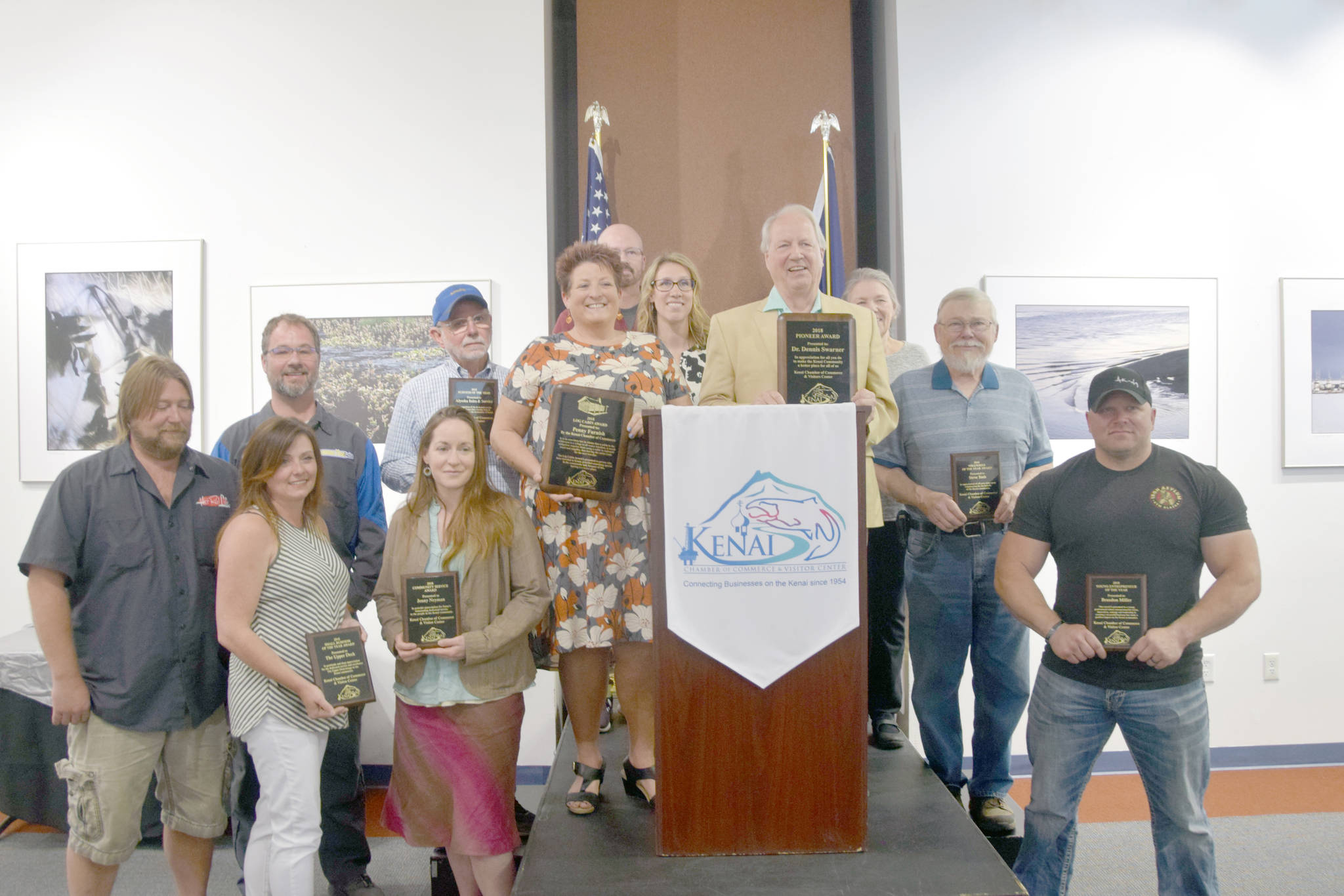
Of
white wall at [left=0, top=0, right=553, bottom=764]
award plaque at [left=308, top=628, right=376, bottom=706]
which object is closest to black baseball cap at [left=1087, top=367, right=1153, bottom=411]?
award plaque at [left=308, top=628, right=376, bottom=706]

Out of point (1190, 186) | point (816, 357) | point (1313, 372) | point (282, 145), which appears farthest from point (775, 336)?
point (1313, 372)

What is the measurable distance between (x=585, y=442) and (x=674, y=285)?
1.25 m

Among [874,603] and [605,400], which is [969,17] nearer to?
[874,603]

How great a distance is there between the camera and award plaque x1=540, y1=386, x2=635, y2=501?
203 centimetres

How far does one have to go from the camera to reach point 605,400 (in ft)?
6.74

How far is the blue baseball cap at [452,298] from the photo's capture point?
293cm

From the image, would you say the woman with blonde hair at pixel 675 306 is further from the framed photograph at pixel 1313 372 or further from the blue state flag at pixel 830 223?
the framed photograph at pixel 1313 372

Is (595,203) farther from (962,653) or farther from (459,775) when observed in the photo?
(459,775)

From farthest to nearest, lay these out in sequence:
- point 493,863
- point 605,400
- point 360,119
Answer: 1. point 360,119
2. point 493,863
3. point 605,400

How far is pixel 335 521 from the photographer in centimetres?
269

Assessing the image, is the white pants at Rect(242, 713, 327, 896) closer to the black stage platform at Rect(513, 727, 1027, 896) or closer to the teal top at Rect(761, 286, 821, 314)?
the black stage platform at Rect(513, 727, 1027, 896)

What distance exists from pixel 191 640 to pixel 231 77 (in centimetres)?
330

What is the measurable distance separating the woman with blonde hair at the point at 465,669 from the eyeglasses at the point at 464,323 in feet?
2.47

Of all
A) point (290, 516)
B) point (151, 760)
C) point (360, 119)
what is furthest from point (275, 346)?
point (360, 119)
